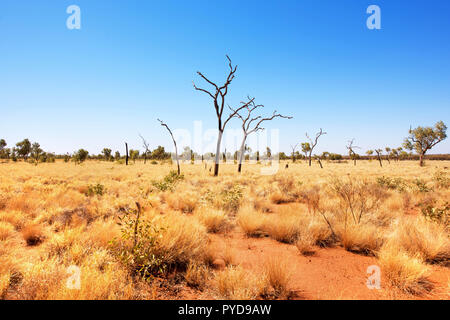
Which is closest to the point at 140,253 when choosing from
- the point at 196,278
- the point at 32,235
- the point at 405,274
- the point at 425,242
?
the point at 196,278

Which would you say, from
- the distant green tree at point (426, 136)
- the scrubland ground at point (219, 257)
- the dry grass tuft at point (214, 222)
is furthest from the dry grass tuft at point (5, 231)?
the distant green tree at point (426, 136)

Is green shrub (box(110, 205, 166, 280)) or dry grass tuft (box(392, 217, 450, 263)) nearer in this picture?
green shrub (box(110, 205, 166, 280))

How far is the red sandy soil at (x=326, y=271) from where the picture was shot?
297 cm

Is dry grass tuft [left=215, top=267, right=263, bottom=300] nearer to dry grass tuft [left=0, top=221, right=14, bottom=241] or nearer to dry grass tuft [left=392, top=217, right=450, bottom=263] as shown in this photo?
dry grass tuft [left=392, top=217, right=450, bottom=263]

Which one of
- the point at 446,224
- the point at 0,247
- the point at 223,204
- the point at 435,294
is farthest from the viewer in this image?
the point at 223,204

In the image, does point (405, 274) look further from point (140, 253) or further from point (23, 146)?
point (23, 146)

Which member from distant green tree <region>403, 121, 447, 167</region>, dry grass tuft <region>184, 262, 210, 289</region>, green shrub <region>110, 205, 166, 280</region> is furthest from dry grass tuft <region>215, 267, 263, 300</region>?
distant green tree <region>403, 121, 447, 167</region>

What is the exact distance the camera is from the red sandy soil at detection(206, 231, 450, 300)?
2967 millimetres

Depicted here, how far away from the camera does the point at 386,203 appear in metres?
7.87

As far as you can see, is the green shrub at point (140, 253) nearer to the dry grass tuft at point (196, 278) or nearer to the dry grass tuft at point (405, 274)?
the dry grass tuft at point (196, 278)

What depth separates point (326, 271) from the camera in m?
3.70
